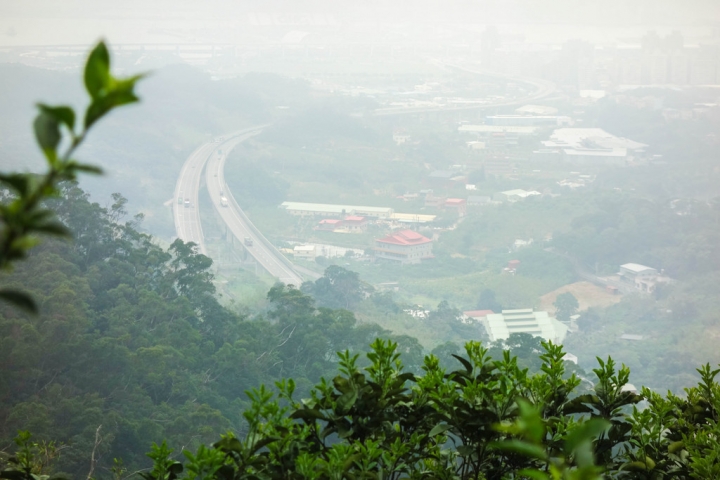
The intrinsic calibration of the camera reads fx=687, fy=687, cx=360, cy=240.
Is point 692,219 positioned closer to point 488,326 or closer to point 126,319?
point 488,326

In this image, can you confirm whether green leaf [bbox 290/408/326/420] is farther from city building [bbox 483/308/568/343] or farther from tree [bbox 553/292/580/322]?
tree [bbox 553/292/580/322]

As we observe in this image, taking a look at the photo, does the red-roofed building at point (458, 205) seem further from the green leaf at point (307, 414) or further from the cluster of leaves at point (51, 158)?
the cluster of leaves at point (51, 158)

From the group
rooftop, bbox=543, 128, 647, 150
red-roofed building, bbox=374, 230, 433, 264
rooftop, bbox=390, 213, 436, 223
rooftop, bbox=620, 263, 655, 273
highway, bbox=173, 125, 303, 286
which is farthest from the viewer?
rooftop, bbox=543, 128, 647, 150

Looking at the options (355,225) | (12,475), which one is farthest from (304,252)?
(12,475)

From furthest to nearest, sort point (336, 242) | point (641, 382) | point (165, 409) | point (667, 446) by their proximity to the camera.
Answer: point (336, 242)
point (641, 382)
point (165, 409)
point (667, 446)

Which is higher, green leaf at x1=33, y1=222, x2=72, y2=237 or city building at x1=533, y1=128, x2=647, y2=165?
green leaf at x1=33, y1=222, x2=72, y2=237

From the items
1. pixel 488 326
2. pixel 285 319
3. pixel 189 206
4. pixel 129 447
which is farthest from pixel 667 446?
A: pixel 189 206

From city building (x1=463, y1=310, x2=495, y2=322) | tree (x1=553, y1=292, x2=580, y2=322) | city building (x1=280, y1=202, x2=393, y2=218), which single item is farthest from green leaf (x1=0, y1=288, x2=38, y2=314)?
city building (x1=280, y1=202, x2=393, y2=218)

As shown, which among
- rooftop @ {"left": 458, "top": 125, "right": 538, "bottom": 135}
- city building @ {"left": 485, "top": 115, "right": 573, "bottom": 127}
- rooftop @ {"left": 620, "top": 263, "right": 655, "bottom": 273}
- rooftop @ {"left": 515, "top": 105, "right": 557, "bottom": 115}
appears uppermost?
rooftop @ {"left": 515, "top": 105, "right": 557, "bottom": 115}
